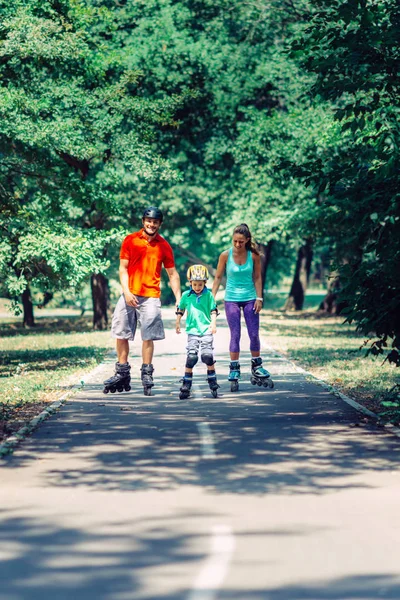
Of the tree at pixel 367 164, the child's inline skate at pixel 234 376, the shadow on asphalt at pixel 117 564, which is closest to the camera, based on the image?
the shadow on asphalt at pixel 117 564

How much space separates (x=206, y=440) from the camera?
9391 millimetres

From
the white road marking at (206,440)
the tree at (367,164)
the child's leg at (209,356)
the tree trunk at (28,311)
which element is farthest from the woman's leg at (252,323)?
the tree trunk at (28,311)

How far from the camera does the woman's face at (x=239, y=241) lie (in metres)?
13.2

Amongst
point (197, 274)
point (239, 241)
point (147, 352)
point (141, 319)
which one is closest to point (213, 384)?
point (147, 352)

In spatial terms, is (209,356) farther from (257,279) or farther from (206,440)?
(206,440)

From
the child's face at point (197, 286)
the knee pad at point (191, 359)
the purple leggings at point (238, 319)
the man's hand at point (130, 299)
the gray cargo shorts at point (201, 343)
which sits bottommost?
the knee pad at point (191, 359)

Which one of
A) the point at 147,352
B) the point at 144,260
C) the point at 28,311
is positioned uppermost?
the point at 144,260

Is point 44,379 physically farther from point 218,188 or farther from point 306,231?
point 218,188

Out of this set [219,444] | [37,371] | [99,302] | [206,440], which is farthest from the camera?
[99,302]

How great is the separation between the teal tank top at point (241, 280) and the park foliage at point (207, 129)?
1.39 meters

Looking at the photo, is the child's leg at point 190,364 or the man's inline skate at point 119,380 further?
the man's inline skate at point 119,380

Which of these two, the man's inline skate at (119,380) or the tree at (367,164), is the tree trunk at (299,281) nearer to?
the man's inline skate at (119,380)

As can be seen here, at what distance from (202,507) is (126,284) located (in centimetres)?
639

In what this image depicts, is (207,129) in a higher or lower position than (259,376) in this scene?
higher
